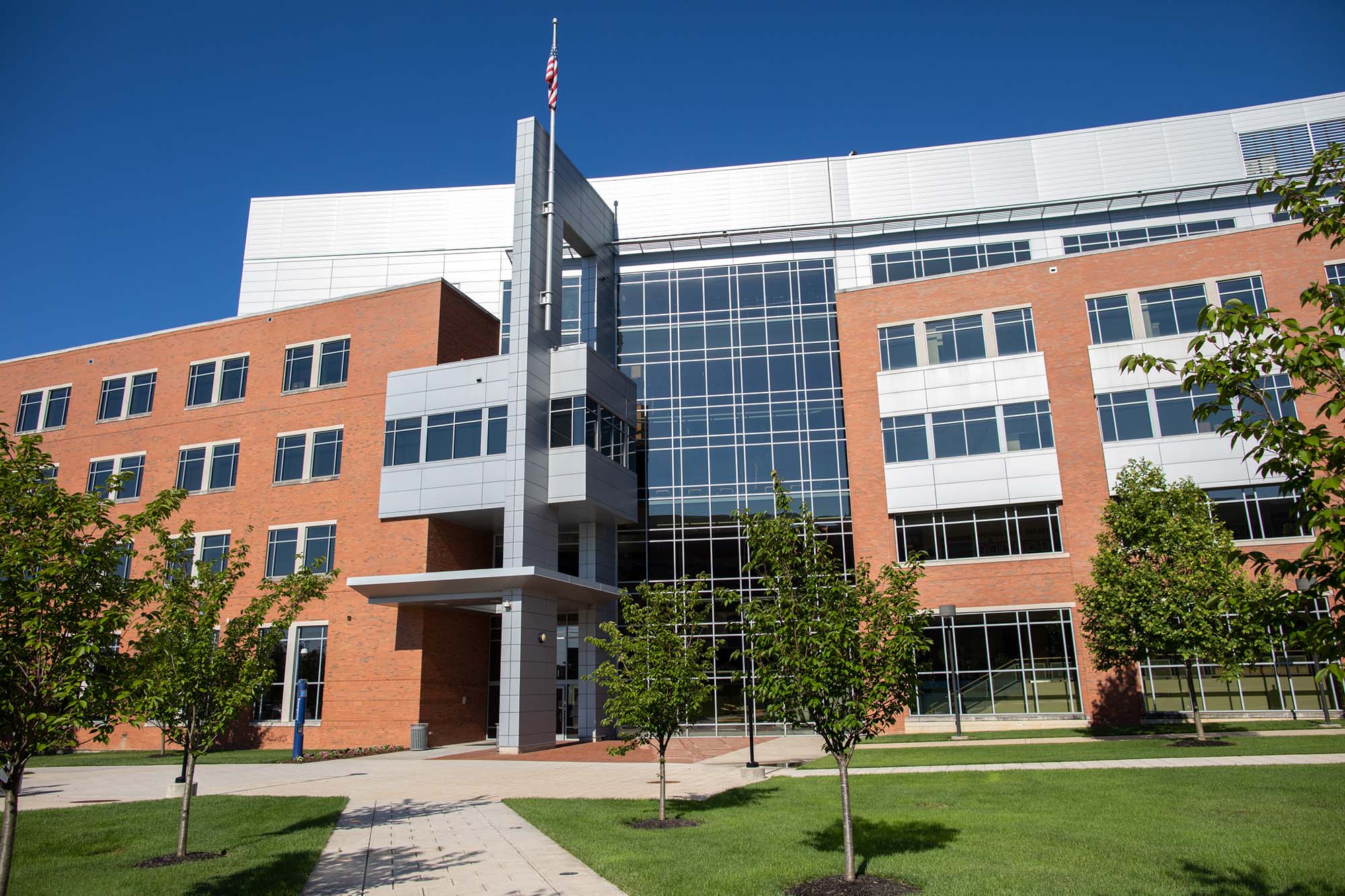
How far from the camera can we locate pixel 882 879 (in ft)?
33.0

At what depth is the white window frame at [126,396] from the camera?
42.2m

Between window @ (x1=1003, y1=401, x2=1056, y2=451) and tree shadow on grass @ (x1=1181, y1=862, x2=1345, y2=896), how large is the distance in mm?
25662

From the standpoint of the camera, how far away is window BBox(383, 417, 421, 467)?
34.3 metres

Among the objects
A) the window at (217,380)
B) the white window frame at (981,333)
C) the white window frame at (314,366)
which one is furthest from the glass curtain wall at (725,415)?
the window at (217,380)

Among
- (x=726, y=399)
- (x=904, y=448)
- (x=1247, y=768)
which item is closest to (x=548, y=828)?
(x=1247, y=768)

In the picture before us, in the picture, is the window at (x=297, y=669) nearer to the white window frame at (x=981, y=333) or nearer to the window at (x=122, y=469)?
the window at (x=122, y=469)

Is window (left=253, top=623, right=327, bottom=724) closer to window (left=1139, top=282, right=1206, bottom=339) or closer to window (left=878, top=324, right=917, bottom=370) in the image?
window (left=878, top=324, right=917, bottom=370)

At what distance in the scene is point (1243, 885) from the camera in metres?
9.34

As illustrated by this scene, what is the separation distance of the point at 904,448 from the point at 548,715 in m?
17.6

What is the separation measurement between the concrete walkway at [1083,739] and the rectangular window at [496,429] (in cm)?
1649

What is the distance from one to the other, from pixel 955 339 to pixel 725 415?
10.7 metres

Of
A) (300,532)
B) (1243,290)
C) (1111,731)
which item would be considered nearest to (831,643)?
(1111,731)

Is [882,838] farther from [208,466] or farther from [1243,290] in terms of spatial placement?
[208,466]

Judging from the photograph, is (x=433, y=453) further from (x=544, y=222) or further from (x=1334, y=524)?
(x=1334, y=524)
